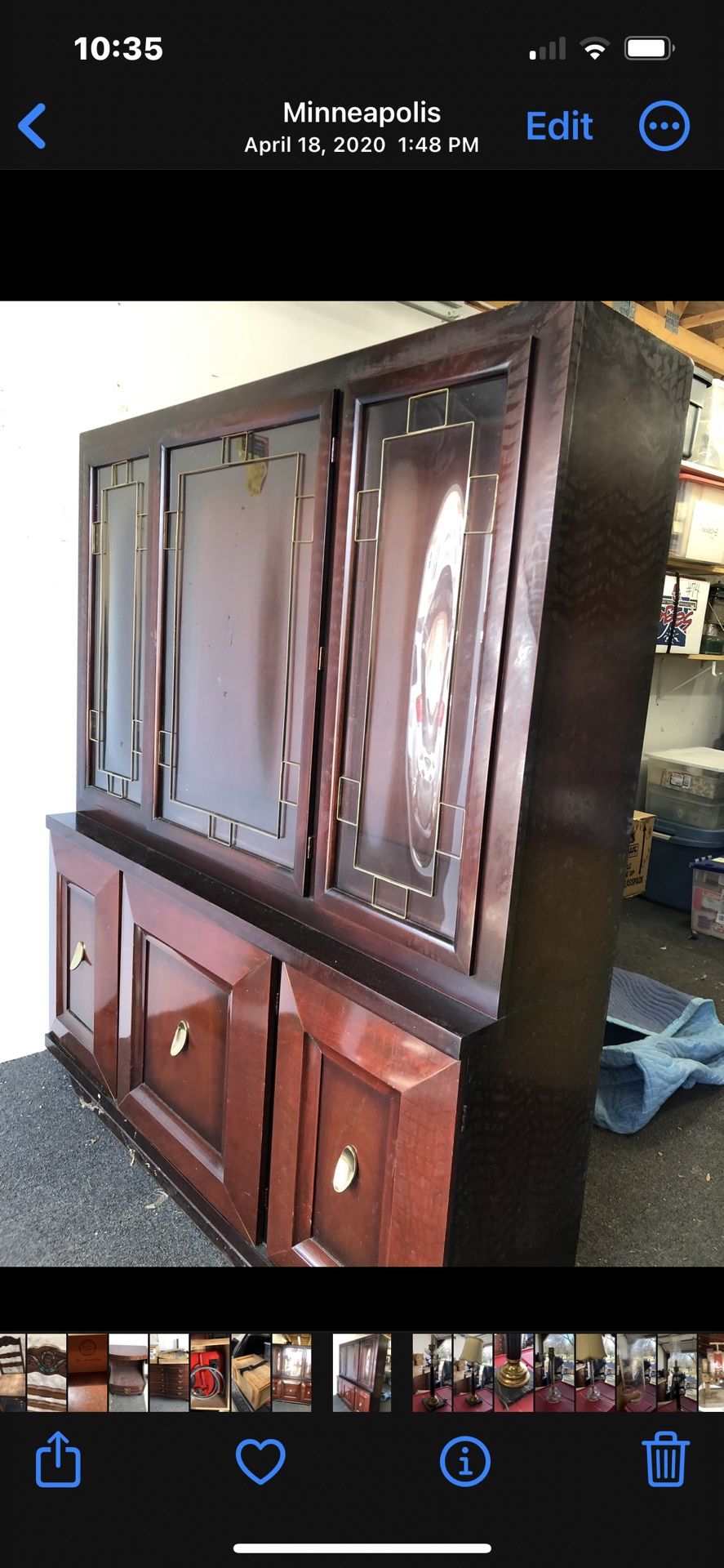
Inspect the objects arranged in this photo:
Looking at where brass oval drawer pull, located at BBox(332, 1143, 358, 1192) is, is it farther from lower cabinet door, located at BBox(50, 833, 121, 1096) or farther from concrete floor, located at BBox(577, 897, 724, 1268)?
lower cabinet door, located at BBox(50, 833, 121, 1096)

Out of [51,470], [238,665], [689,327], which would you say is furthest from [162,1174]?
[689,327]

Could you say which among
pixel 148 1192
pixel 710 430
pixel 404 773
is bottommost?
pixel 148 1192

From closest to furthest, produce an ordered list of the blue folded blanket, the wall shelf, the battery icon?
the battery icon → the blue folded blanket → the wall shelf

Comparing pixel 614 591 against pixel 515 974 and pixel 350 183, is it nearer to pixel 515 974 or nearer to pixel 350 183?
pixel 515 974

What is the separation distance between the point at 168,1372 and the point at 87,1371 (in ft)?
0.20

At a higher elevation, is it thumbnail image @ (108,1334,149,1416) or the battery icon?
the battery icon

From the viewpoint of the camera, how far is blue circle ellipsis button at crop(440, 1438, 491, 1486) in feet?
1.83

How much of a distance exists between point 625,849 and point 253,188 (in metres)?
0.99

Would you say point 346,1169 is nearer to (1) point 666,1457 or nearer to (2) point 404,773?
(2) point 404,773

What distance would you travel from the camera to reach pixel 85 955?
6.25ft

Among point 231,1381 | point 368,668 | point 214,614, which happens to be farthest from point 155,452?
point 231,1381

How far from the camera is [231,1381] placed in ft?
2.06

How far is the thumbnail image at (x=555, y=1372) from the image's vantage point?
1.96ft

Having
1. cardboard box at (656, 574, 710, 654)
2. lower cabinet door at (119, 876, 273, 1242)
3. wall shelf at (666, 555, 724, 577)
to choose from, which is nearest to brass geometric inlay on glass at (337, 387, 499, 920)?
lower cabinet door at (119, 876, 273, 1242)
